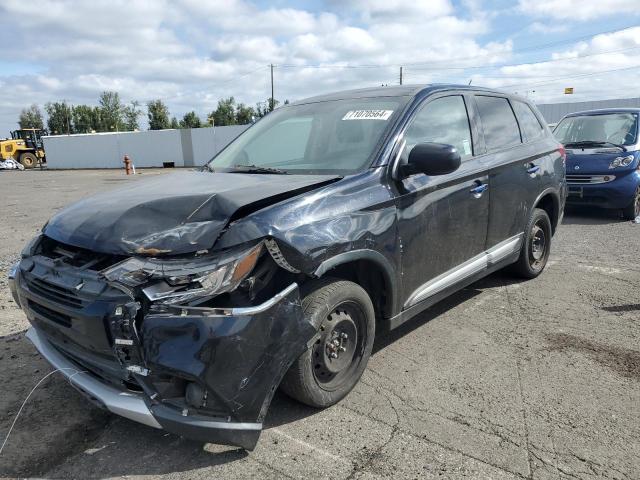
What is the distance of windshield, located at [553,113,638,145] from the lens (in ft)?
28.9

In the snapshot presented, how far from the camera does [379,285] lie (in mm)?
3223

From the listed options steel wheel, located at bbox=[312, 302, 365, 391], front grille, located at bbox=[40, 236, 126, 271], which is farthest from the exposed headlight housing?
front grille, located at bbox=[40, 236, 126, 271]

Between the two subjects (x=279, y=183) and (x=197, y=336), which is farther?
(x=279, y=183)

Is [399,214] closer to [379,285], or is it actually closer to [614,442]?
[379,285]

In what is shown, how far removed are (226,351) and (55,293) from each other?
1.08 metres

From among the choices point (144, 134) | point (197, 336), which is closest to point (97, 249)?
point (197, 336)

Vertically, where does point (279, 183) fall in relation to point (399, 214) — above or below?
above

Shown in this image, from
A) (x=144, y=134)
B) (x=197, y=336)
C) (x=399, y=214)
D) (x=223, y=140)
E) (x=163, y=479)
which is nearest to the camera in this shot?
(x=197, y=336)

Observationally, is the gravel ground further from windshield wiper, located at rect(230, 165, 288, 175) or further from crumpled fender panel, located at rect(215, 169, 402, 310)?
windshield wiper, located at rect(230, 165, 288, 175)

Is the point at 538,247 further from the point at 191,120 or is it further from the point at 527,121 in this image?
the point at 191,120

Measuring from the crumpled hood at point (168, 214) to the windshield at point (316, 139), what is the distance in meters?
0.30

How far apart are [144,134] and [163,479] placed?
1512 inches

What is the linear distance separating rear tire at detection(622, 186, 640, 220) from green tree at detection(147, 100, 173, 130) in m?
75.9

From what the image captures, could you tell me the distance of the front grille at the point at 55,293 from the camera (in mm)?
2487
